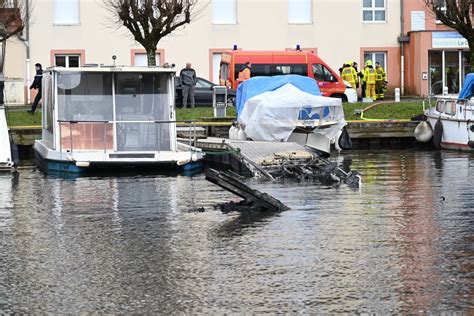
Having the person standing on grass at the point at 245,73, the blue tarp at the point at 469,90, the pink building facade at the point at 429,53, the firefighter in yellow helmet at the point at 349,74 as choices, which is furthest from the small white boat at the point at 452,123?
the pink building facade at the point at 429,53

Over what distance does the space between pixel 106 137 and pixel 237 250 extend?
1331 cm

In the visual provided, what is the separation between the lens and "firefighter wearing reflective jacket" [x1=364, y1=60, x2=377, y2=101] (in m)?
44.8

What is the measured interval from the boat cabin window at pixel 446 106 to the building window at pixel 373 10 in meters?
18.3

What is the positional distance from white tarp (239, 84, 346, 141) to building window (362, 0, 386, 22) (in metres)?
22.4

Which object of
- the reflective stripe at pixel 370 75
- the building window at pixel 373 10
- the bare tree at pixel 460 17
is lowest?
the reflective stripe at pixel 370 75

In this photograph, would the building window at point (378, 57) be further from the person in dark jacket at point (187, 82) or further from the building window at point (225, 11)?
the person in dark jacket at point (187, 82)

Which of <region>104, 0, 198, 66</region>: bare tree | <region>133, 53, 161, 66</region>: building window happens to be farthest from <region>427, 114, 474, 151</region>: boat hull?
<region>133, 53, 161, 66</region>: building window

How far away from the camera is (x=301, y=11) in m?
52.4

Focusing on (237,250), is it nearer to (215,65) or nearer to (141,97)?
(141,97)

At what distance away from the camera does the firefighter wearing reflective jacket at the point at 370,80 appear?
1766 inches

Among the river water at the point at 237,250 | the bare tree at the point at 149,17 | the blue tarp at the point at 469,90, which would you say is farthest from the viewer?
the bare tree at the point at 149,17

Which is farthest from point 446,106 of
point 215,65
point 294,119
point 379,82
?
point 215,65

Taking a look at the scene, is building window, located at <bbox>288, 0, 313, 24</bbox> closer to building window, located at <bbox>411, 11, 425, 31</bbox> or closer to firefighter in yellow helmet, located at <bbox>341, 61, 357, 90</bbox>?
building window, located at <bbox>411, 11, 425, 31</bbox>

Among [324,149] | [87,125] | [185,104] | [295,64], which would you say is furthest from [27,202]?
[295,64]
